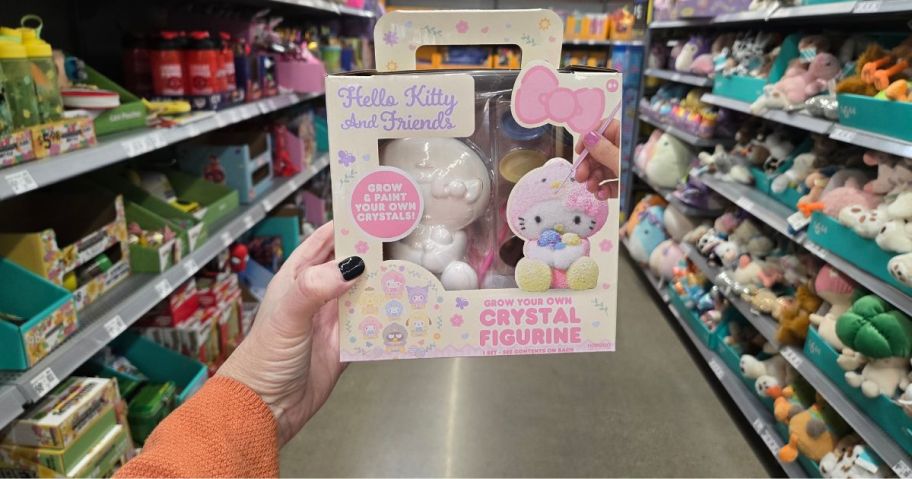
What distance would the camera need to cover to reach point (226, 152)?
2.65 meters

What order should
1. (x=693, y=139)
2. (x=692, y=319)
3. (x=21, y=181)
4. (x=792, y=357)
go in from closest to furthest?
(x=21, y=181), (x=792, y=357), (x=692, y=319), (x=693, y=139)

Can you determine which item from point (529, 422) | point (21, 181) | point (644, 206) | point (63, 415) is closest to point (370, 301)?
point (21, 181)

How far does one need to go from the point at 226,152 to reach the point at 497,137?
2056mm

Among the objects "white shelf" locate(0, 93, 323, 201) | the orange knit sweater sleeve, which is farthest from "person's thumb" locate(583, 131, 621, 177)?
"white shelf" locate(0, 93, 323, 201)

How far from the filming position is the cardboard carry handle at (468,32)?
865 millimetres

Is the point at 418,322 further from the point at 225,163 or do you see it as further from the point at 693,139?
the point at 693,139

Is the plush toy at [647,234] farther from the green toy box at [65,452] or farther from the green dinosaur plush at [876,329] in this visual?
the green toy box at [65,452]

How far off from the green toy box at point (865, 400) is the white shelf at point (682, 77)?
5.65 feet

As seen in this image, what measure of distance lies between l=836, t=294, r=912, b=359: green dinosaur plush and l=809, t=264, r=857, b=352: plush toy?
15cm

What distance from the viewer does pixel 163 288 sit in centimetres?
187

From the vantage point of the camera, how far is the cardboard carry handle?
0.86 metres

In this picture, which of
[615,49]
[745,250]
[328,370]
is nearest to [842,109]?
[745,250]

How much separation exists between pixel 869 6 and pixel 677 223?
176 centimetres

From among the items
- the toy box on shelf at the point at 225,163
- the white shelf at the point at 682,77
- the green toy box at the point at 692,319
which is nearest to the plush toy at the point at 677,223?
the green toy box at the point at 692,319
